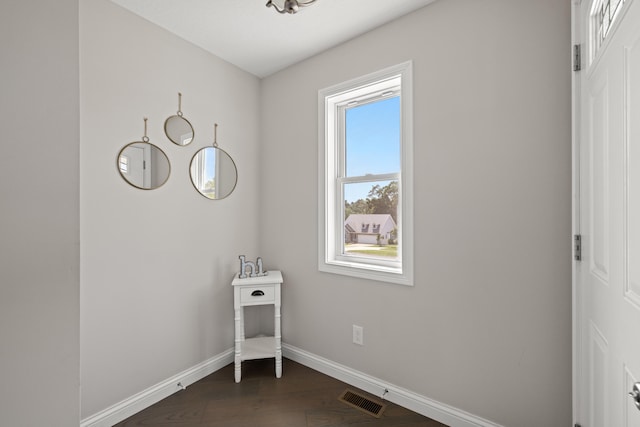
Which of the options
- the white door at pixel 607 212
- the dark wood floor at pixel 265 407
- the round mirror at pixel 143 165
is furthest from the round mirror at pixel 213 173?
the white door at pixel 607 212

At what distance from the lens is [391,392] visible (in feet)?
6.48

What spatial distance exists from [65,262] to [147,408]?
65.6 inches

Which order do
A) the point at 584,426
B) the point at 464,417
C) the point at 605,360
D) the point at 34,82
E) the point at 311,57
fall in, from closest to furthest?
the point at 34,82 → the point at 605,360 → the point at 584,426 → the point at 464,417 → the point at 311,57

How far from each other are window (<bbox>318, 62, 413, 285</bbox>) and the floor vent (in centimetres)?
82

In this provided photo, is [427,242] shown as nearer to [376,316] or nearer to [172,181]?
[376,316]

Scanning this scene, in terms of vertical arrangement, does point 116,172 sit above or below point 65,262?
above

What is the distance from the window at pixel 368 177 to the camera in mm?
1941

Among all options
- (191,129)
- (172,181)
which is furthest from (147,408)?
(191,129)

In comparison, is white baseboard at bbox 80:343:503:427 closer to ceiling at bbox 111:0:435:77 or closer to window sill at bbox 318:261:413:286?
window sill at bbox 318:261:413:286

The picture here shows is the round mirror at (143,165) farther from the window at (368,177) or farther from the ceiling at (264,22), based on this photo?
the window at (368,177)

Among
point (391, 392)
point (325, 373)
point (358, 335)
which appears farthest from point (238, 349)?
point (391, 392)

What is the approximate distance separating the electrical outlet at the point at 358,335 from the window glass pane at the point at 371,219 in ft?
1.76

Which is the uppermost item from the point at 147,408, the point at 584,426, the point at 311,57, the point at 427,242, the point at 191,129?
the point at 311,57

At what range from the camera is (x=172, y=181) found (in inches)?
83.3
